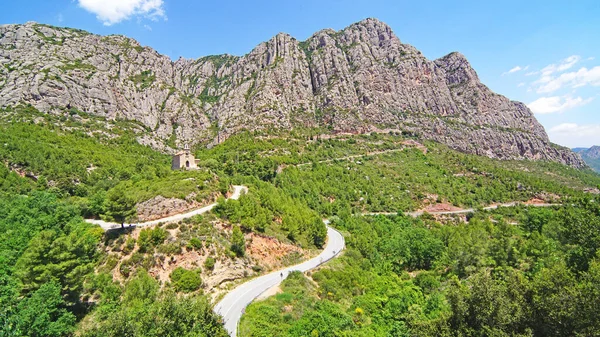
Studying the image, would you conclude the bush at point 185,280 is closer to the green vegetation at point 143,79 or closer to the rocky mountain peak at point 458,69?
the green vegetation at point 143,79

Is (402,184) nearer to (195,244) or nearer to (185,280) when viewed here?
(195,244)

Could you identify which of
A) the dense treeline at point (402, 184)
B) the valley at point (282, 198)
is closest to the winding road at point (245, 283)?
A: the valley at point (282, 198)

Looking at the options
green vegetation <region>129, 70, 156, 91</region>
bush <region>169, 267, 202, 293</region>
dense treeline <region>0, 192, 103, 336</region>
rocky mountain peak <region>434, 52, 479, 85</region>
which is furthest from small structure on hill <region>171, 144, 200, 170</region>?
rocky mountain peak <region>434, 52, 479, 85</region>

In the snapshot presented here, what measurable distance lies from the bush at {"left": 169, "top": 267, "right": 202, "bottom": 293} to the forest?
235mm

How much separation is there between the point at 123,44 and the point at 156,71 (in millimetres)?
19647

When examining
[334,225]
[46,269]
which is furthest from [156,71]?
[46,269]

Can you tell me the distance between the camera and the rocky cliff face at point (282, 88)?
109m

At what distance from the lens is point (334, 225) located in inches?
2292

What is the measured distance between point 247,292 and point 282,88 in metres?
115

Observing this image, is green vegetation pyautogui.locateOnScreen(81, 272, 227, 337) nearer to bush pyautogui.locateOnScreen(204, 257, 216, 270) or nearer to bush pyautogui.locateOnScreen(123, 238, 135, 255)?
bush pyautogui.locateOnScreen(204, 257, 216, 270)

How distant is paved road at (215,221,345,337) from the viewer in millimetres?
22562

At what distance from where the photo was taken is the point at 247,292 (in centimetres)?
2766

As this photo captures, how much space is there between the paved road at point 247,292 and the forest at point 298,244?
1535mm

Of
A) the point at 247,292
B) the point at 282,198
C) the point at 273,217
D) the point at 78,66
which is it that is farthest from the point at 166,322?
the point at 78,66
